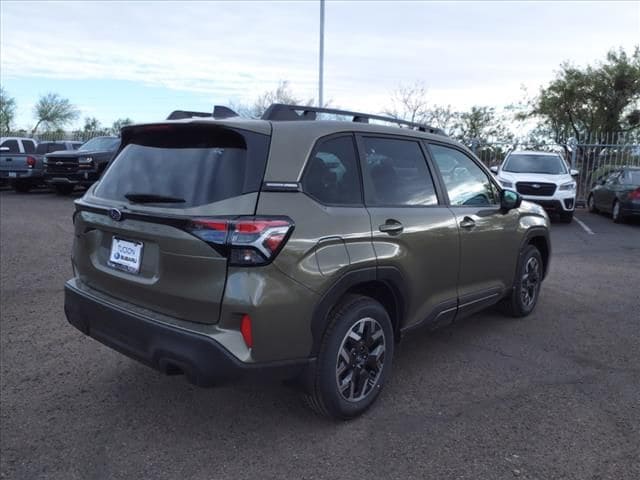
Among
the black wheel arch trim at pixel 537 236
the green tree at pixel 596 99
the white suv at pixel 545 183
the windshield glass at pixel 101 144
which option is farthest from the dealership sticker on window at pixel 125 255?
the green tree at pixel 596 99

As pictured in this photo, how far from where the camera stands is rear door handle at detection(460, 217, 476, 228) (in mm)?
4137

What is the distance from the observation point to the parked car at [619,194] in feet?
42.8

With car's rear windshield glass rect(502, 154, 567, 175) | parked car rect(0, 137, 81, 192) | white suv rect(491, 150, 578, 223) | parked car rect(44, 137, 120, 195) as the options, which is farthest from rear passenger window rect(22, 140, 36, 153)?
car's rear windshield glass rect(502, 154, 567, 175)

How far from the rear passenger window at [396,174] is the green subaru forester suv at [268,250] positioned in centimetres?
1

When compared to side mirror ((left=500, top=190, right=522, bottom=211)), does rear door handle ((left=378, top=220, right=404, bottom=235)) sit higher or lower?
lower

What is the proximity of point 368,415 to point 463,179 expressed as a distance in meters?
2.05

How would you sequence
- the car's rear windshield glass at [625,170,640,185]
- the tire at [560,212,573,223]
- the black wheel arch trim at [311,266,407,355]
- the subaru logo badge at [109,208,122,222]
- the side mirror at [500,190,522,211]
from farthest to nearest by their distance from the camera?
the car's rear windshield glass at [625,170,640,185]
the tire at [560,212,573,223]
the side mirror at [500,190,522,211]
the subaru logo badge at [109,208,122,222]
the black wheel arch trim at [311,266,407,355]

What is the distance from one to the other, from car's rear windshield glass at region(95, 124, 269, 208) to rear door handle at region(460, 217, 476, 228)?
1877mm

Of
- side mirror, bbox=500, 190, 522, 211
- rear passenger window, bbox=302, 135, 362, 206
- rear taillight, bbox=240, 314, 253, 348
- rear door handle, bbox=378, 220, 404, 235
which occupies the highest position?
rear passenger window, bbox=302, 135, 362, 206

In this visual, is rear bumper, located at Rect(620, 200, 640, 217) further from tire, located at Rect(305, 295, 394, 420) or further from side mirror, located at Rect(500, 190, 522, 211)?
tire, located at Rect(305, 295, 394, 420)

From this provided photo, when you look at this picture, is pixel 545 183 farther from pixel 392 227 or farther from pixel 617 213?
pixel 392 227

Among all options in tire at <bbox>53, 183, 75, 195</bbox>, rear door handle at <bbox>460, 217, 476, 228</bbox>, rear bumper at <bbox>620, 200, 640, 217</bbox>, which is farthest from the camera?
tire at <bbox>53, 183, 75, 195</bbox>

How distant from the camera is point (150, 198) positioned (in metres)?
3.01

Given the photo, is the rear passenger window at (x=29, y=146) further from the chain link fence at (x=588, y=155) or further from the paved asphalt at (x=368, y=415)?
the paved asphalt at (x=368, y=415)
